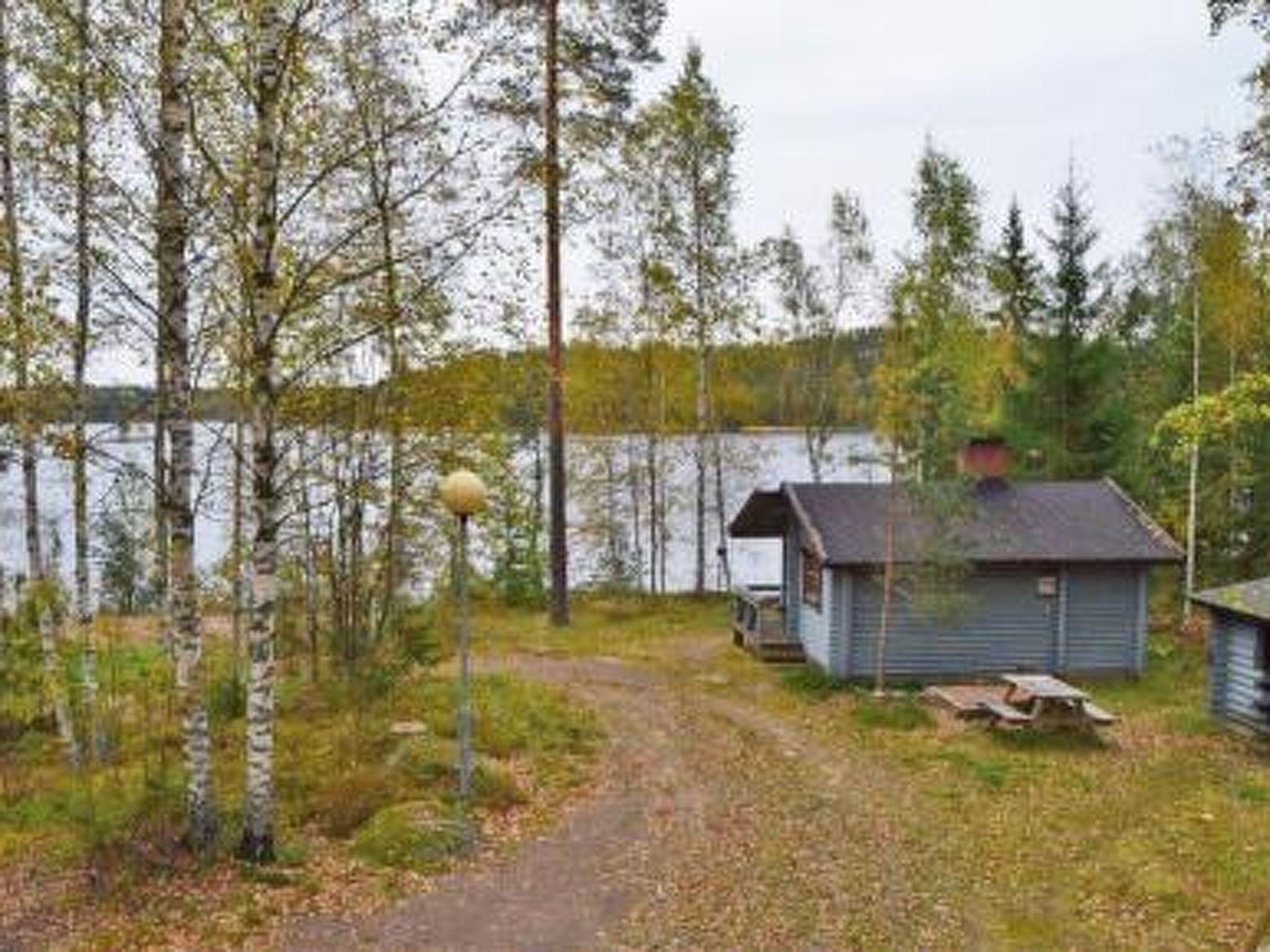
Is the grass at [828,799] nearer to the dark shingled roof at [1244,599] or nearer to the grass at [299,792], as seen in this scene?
the grass at [299,792]

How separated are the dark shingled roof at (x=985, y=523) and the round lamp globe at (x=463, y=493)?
1078cm

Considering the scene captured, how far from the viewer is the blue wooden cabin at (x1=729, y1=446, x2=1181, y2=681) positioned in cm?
2295

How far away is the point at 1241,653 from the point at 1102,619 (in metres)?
3.78

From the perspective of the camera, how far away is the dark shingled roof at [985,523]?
22141 mm

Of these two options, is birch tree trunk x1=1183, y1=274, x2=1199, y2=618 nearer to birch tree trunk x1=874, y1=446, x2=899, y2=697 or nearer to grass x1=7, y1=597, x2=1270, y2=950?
grass x1=7, y1=597, x2=1270, y2=950

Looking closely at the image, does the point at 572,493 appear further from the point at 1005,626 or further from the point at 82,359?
the point at 82,359

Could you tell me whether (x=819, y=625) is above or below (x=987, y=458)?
below

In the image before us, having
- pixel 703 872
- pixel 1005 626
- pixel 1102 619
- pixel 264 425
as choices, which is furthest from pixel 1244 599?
pixel 264 425

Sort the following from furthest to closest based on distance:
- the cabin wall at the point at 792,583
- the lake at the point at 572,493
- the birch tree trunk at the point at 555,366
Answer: the birch tree trunk at the point at 555,366 → the cabin wall at the point at 792,583 → the lake at the point at 572,493

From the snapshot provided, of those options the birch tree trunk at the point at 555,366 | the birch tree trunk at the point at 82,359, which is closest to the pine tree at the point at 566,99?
the birch tree trunk at the point at 555,366

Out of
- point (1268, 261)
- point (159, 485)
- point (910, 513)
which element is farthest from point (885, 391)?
point (159, 485)

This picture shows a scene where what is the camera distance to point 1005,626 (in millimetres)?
23656

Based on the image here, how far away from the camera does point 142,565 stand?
30.3 m

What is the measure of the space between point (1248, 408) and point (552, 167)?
284 inches
